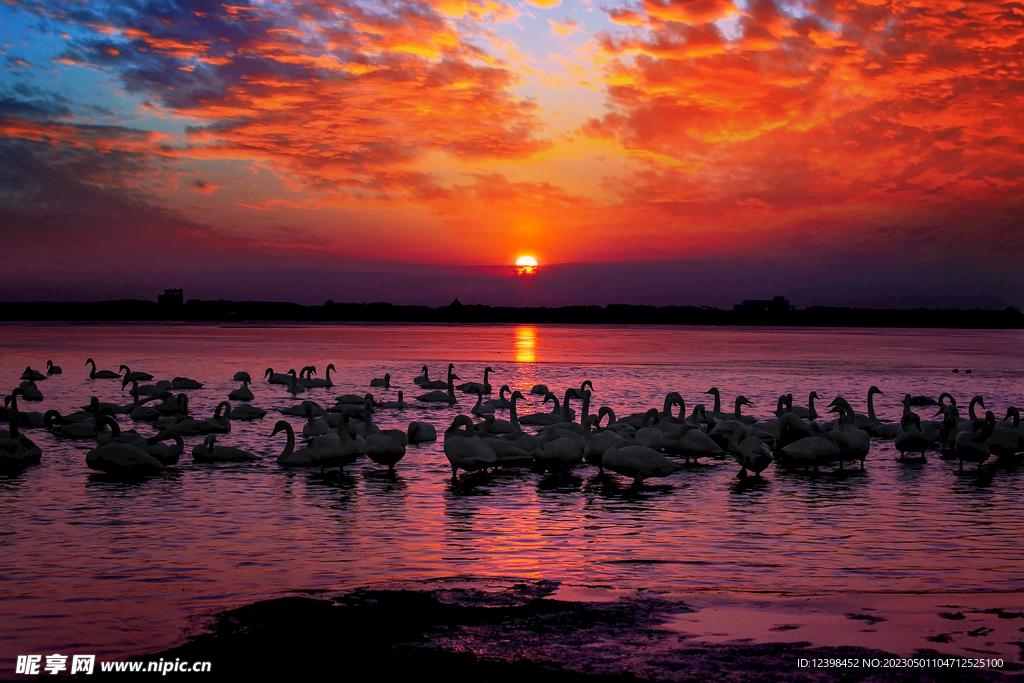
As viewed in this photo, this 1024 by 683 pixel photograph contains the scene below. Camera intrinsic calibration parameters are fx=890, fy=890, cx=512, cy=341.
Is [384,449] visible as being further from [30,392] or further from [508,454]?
[30,392]

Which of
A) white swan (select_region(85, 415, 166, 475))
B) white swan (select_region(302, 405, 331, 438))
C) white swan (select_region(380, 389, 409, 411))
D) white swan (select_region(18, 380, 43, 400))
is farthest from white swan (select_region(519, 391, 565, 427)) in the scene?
white swan (select_region(18, 380, 43, 400))

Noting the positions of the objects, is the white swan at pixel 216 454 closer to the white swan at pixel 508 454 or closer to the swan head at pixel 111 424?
the swan head at pixel 111 424

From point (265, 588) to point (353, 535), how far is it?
239 cm

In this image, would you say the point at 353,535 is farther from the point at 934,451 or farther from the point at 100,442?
the point at 934,451

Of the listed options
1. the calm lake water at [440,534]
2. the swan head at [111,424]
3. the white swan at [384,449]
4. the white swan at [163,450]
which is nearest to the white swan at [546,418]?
the calm lake water at [440,534]

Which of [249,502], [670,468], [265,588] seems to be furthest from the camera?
[670,468]

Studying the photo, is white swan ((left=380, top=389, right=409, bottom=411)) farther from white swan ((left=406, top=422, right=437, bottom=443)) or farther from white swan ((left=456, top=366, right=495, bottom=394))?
white swan ((left=406, top=422, right=437, bottom=443))

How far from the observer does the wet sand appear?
6492mm

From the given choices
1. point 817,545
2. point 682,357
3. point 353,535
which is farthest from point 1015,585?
point 682,357

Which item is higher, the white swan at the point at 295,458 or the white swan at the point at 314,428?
the white swan at the point at 314,428

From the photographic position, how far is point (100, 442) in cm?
1589

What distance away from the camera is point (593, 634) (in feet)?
23.6

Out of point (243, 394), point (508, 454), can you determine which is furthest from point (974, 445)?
point (243, 394)

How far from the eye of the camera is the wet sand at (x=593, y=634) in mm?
6492
